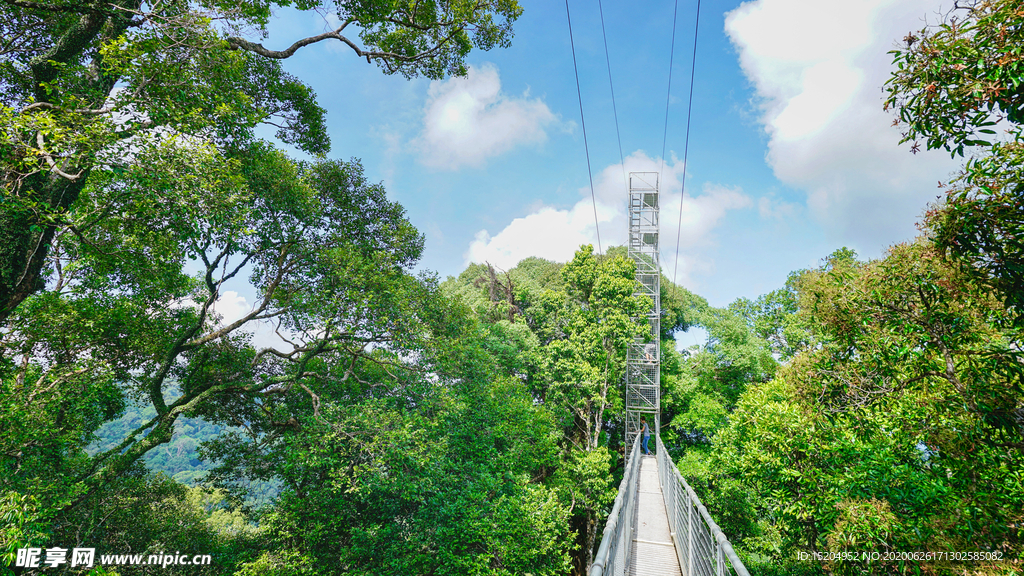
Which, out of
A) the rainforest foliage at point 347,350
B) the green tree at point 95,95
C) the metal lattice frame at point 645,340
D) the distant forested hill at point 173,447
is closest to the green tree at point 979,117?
the rainforest foliage at point 347,350

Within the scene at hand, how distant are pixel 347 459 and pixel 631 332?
10.9 m

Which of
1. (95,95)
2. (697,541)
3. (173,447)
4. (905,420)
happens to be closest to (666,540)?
(697,541)

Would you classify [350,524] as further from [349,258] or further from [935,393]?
[935,393]

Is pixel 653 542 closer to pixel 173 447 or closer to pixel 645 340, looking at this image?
pixel 645 340

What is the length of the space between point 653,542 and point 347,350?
620cm

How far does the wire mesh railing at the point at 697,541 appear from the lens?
2760 millimetres

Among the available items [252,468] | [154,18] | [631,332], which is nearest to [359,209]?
[154,18]

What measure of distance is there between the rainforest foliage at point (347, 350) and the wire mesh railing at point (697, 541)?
135 centimetres

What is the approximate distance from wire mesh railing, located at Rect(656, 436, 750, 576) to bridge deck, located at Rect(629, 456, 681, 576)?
0.35 feet

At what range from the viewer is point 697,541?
3732 mm

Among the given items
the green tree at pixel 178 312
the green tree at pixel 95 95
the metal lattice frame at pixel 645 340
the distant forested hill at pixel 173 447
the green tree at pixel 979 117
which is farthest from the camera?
the distant forested hill at pixel 173 447

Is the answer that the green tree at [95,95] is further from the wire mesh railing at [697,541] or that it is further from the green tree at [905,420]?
the green tree at [905,420]

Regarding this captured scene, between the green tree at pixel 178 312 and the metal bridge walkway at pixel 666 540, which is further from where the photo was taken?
the green tree at pixel 178 312

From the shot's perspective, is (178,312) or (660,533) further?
(178,312)
